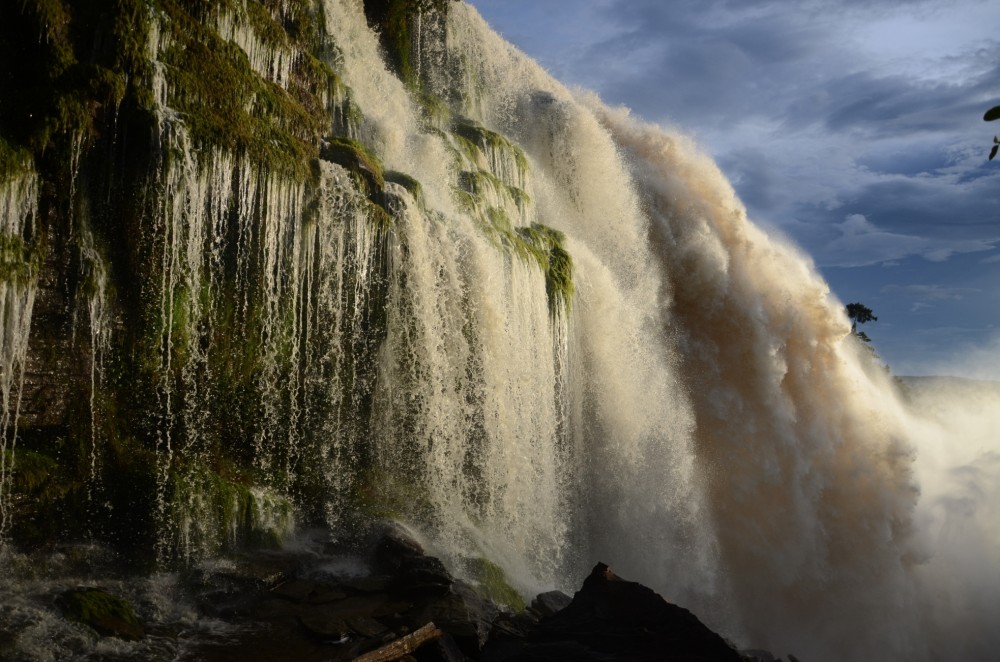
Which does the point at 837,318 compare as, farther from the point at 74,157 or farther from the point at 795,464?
the point at 74,157

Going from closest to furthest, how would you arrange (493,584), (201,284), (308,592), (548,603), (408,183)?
1. (308,592)
2. (201,284)
3. (548,603)
4. (493,584)
5. (408,183)

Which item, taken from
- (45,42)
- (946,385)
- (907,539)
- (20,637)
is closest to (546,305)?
(45,42)

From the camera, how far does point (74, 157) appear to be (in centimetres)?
830

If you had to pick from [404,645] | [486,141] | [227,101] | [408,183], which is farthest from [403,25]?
[404,645]

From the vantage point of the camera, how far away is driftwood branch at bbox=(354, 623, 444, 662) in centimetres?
696

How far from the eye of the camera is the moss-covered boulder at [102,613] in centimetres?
718

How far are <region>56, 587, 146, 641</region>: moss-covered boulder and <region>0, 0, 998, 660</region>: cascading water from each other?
1.43 m

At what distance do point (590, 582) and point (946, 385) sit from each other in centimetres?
3491

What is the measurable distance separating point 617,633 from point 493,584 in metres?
2.94

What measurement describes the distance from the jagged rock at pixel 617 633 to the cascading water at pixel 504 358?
9.22 ft

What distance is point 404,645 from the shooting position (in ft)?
23.7

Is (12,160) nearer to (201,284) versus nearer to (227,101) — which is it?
(201,284)

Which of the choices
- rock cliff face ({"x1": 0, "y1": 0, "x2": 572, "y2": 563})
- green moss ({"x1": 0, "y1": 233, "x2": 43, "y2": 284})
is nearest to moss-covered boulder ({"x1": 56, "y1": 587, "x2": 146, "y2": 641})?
rock cliff face ({"x1": 0, "y1": 0, "x2": 572, "y2": 563})

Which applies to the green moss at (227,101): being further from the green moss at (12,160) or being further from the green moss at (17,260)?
the green moss at (17,260)
